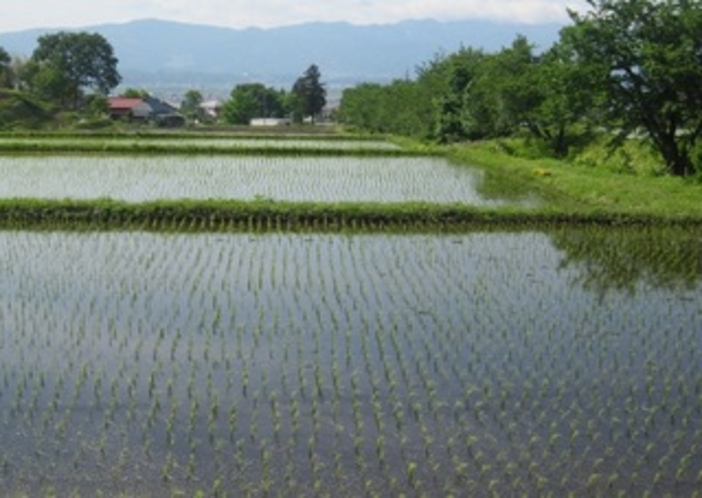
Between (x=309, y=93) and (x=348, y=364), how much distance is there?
67177 mm

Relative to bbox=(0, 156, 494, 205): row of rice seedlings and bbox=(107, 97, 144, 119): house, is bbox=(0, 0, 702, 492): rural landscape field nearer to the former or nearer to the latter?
bbox=(0, 156, 494, 205): row of rice seedlings

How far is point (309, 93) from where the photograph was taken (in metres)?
73.4

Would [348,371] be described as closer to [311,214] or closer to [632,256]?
[632,256]

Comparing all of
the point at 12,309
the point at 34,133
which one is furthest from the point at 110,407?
the point at 34,133

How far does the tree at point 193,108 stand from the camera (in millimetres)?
78312

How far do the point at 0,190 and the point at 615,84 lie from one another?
1368 centimetres

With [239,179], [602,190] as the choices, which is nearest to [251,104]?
[239,179]

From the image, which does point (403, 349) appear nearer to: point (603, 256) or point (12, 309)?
point (12, 309)

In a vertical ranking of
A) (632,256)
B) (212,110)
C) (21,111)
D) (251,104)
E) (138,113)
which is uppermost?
(251,104)

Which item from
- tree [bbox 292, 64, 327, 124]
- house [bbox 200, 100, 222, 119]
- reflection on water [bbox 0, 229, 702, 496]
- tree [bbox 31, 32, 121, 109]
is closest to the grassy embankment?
reflection on water [bbox 0, 229, 702, 496]

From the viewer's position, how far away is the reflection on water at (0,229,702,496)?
5.59 metres

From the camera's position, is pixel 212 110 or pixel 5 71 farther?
pixel 212 110

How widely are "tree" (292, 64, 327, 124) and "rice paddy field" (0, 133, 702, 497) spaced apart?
2385 inches

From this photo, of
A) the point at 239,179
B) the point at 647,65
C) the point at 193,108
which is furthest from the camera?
the point at 193,108
